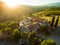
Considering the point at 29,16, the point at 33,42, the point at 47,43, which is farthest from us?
the point at 29,16

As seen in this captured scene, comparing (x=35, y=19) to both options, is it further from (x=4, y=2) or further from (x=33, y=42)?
(x=4, y=2)

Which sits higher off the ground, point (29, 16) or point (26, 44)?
point (29, 16)

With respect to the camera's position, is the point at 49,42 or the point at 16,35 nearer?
the point at 49,42

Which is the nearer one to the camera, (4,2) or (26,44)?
(26,44)

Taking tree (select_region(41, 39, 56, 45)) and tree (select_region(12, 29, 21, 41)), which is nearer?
tree (select_region(41, 39, 56, 45))

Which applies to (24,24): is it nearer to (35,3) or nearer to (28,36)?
(28,36)

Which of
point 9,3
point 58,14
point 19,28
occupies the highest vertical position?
point 9,3

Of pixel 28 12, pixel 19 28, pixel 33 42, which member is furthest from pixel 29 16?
pixel 33 42

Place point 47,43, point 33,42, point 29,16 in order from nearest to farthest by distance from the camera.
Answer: point 47,43 < point 33,42 < point 29,16

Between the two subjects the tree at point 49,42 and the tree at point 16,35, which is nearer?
the tree at point 49,42
